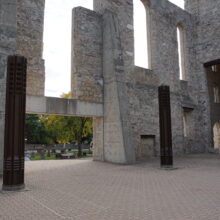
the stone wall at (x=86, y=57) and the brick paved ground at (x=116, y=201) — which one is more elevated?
the stone wall at (x=86, y=57)

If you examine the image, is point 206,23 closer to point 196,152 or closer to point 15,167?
point 196,152

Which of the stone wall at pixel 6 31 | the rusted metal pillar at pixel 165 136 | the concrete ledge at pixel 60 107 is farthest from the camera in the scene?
the concrete ledge at pixel 60 107

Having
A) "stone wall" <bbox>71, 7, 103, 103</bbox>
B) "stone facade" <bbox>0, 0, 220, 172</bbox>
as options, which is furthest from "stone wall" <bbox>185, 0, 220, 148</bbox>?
"stone wall" <bbox>71, 7, 103, 103</bbox>

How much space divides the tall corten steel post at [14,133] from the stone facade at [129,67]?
2476mm

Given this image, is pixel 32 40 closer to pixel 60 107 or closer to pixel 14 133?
pixel 60 107

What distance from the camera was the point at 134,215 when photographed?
12.2ft

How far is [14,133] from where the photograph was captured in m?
5.80

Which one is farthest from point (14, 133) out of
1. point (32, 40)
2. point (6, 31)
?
point (32, 40)

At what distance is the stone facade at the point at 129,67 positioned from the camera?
34.0 feet

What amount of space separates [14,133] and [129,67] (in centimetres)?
931

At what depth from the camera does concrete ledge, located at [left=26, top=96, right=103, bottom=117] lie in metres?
10.1

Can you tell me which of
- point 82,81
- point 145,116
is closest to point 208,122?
point 145,116

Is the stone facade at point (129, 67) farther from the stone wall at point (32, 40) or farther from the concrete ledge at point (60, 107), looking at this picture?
the concrete ledge at point (60, 107)

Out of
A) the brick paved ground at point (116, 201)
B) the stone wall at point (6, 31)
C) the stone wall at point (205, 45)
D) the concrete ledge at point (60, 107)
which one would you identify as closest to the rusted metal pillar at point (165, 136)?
the brick paved ground at point (116, 201)
